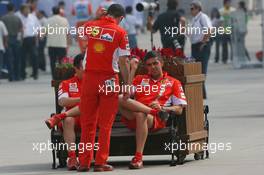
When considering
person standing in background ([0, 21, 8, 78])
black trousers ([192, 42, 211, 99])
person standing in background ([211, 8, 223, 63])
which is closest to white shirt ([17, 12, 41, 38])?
person standing in background ([0, 21, 8, 78])

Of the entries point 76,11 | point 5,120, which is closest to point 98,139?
point 5,120

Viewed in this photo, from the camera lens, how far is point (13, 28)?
3219cm

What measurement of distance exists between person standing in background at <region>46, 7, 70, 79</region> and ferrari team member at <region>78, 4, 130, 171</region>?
16875 mm

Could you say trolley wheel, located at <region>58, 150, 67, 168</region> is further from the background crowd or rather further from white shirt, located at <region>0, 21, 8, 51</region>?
white shirt, located at <region>0, 21, 8, 51</region>

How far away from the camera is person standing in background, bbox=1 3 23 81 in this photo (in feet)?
106

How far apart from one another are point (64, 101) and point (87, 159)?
2.93ft

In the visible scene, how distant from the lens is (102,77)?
1312 cm

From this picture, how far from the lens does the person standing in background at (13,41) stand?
32.2 m

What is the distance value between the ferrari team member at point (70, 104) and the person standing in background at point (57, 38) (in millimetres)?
16146

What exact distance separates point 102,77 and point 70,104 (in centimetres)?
81

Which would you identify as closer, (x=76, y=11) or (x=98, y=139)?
(x=98, y=139)

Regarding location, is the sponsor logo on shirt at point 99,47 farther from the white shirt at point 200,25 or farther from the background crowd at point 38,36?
the background crowd at point 38,36

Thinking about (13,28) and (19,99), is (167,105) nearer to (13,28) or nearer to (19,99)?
(19,99)

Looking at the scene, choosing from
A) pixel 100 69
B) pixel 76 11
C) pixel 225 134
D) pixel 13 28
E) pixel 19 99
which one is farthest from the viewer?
pixel 76 11
